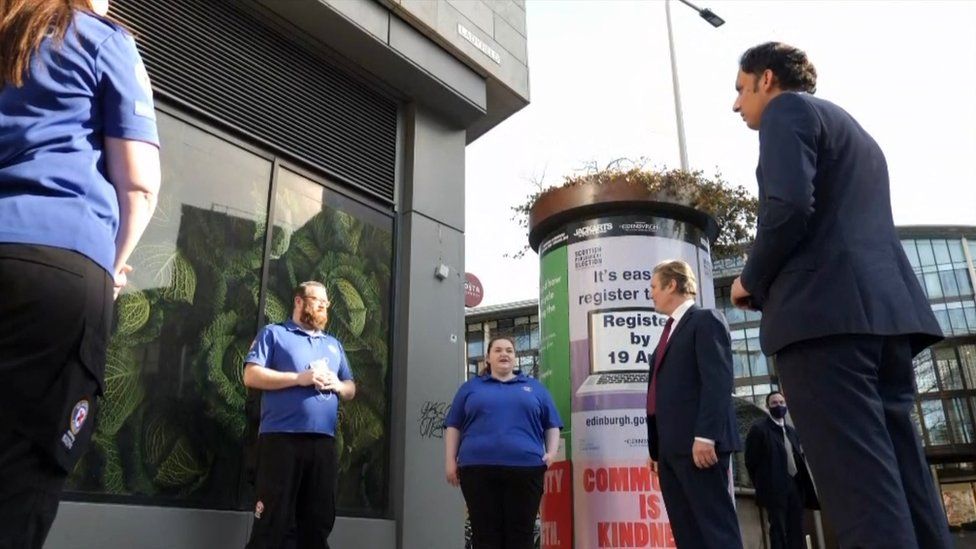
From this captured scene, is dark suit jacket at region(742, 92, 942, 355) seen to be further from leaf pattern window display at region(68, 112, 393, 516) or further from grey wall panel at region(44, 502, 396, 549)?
leaf pattern window display at region(68, 112, 393, 516)

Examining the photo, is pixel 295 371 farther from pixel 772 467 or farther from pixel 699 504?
pixel 772 467

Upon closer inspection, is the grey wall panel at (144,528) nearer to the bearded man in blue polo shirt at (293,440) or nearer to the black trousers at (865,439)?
the bearded man in blue polo shirt at (293,440)

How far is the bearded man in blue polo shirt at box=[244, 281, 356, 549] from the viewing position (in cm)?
463

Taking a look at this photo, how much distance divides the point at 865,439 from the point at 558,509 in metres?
4.73

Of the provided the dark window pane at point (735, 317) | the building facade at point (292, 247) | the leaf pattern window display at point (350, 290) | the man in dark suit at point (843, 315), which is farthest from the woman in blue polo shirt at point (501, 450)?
the dark window pane at point (735, 317)

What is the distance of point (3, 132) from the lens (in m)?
1.88

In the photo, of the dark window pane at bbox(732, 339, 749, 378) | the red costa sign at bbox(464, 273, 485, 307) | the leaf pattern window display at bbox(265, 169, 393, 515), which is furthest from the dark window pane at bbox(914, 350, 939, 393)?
the leaf pattern window display at bbox(265, 169, 393, 515)

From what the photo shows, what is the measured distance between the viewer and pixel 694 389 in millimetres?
4539

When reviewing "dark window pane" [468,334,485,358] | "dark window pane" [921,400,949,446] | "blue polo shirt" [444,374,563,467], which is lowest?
"blue polo shirt" [444,374,563,467]

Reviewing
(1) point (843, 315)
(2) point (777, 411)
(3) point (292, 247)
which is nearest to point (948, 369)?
(2) point (777, 411)

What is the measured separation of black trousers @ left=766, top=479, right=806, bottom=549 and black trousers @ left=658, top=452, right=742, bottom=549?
417 cm

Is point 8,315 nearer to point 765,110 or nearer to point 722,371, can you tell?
point 765,110

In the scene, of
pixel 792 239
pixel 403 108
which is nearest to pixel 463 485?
pixel 792 239

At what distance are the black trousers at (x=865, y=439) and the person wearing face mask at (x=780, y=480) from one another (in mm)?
5968
